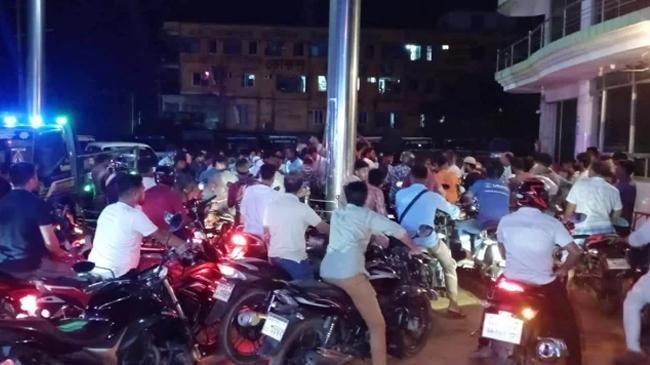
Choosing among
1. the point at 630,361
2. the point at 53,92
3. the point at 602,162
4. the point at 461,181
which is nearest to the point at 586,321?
the point at 602,162

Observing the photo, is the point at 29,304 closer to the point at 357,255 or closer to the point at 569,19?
the point at 357,255

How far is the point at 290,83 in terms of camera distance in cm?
6153

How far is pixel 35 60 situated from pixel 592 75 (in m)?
12.5

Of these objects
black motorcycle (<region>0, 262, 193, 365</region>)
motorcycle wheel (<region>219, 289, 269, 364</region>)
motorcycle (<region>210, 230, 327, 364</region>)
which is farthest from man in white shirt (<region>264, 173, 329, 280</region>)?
black motorcycle (<region>0, 262, 193, 365</region>)

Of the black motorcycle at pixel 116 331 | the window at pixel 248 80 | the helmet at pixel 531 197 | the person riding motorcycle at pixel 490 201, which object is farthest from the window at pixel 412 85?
the black motorcycle at pixel 116 331

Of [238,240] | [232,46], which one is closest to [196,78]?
[232,46]

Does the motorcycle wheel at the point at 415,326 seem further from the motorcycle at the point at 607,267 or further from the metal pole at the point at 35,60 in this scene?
the metal pole at the point at 35,60

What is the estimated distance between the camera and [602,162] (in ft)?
34.4

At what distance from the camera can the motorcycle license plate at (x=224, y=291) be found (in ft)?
24.6

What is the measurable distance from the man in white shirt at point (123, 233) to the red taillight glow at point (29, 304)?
69cm

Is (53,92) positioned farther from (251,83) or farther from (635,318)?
(635,318)

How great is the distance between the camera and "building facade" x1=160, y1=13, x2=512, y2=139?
196 ft

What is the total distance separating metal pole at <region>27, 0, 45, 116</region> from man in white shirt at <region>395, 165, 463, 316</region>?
9767 millimetres

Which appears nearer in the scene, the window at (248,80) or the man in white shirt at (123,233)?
the man in white shirt at (123,233)
